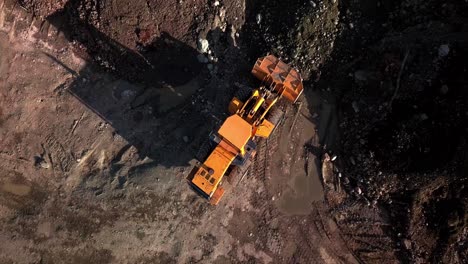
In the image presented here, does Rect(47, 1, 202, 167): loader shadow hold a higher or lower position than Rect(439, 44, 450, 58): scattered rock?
lower

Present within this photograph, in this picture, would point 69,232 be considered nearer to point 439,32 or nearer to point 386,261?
point 386,261

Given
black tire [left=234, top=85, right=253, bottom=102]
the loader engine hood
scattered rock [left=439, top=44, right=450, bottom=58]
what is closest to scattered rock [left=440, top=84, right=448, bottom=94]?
scattered rock [left=439, top=44, right=450, bottom=58]

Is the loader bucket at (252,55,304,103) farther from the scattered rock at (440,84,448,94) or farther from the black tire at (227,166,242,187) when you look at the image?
the scattered rock at (440,84,448,94)

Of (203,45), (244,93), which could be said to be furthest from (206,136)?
(203,45)

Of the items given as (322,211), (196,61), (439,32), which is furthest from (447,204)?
(196,61)

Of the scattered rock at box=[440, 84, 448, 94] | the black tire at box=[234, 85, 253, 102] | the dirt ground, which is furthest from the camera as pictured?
the dirt ground

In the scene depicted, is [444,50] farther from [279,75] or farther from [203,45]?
[203,45]
